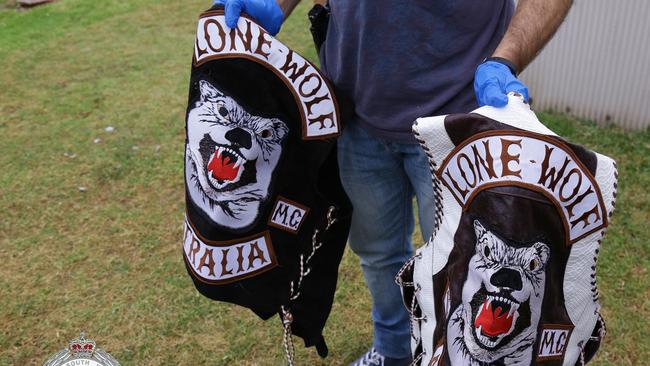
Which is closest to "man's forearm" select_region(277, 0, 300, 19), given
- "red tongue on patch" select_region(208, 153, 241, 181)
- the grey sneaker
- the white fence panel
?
"red tongue on patch" select_region(208, 153, 241, 181)

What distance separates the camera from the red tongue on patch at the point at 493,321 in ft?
4.08

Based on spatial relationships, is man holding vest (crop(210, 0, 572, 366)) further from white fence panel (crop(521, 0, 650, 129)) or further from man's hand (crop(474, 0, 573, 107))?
white fence panel (crop(521, 0, 650, 129))

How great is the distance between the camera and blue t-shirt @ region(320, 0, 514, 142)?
155 cm

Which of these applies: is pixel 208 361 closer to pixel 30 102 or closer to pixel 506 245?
pixel 506 245

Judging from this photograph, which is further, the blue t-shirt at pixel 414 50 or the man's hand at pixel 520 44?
the blue t-shirt at pixel 414 50

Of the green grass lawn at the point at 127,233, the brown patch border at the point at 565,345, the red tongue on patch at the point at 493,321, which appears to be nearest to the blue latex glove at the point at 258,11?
the red tongue on patch at the point at 493,321

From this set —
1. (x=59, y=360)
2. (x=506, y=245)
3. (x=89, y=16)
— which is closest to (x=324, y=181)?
(x=506, y=245)

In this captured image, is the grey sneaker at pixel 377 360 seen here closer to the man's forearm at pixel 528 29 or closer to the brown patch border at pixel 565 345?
the brown patch border at pixel 565 345

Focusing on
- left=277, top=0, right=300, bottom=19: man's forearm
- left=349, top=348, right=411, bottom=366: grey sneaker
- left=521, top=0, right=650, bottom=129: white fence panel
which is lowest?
left=349, top=348, right=411, bottom=366: grey sneaker

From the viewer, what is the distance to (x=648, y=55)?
3.63m

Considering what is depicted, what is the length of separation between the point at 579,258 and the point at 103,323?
80.5 inches

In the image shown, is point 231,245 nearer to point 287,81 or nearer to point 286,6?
point 287,81

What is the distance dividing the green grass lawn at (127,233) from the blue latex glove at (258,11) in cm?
135

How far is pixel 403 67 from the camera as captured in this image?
5.29 feet
